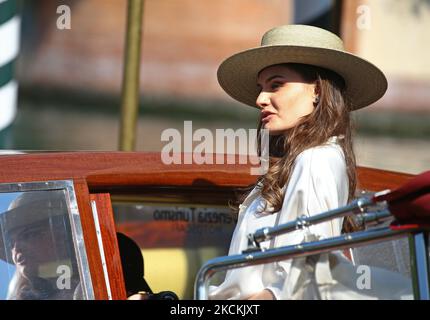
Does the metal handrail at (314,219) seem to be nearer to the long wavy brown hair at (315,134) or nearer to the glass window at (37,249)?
the long wavy brown hair at (315,134)

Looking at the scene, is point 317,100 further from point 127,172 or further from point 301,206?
point 127,172

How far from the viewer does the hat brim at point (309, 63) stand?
281 centimetres

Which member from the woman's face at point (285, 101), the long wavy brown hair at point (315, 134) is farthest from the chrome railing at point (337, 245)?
the woman's face at point (285, 101)

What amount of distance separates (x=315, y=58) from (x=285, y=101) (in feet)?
0.52

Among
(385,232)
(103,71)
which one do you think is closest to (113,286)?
(385,232)

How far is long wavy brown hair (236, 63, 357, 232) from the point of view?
270cm

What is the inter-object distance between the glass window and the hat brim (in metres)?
0.71

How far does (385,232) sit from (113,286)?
1001 millimetres

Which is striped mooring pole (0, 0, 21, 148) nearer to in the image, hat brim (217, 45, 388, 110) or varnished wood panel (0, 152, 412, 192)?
varnished wood panel (0, 152, 412, 192)

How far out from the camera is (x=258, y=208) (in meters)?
2.75

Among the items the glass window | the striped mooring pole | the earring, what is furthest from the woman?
the striped mooring pole

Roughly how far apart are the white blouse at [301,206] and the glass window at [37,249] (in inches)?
19.1

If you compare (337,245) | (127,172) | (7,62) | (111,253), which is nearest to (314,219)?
(337,245)
